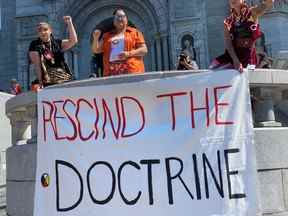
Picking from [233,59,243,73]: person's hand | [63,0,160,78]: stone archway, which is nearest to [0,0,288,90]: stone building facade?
[63,0,160,78]: stone archway

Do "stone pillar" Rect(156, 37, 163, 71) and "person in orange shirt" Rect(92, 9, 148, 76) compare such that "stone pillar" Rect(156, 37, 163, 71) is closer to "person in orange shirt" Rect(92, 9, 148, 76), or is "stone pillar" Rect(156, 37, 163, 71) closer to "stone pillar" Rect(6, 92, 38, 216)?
"person in orange shirt" Rect(92, 9, 148, 76)

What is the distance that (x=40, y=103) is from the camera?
5168mm

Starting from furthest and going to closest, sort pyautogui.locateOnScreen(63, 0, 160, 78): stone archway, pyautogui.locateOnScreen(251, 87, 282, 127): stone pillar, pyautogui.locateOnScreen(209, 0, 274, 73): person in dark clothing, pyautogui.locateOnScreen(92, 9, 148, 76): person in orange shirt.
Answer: pyautogui.locateOnScreen(63, 0, 160, 78): stone archway < pyautogui.locateOnScreen(92, 9, 148, 76): person in orange shirt < pyautogui.locateOnScreen(209, 0, 274, 73): person in dark clothing < pyautogui.locateOnScreen(251, 87, 282, 127): stone pillar

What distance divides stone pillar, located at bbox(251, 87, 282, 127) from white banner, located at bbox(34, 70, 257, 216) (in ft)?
1.81

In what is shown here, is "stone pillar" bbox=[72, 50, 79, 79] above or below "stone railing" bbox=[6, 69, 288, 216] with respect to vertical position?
above

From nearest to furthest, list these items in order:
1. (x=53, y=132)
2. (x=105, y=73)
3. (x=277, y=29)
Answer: (x=53, y=132) → (x=105, y=73) → (x=277, y=29)

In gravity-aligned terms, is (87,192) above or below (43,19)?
below

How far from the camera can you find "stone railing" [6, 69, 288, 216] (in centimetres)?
495

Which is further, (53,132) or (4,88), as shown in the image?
(4,88)

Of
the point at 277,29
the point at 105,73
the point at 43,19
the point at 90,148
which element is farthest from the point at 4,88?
the point at 90,148

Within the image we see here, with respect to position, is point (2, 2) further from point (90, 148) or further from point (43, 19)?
point (90, 148)

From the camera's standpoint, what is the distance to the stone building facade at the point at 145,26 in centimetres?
1959

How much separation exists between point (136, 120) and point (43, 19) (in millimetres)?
17623

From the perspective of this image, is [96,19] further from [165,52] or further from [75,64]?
[165,52]
